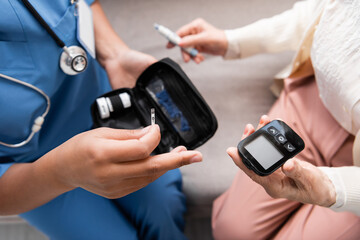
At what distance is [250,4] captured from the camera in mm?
1013

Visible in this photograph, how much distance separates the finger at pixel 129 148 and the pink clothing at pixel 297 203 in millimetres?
390

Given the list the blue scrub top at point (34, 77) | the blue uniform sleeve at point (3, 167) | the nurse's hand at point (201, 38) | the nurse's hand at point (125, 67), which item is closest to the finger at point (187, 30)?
the nurse's hand at point (201, 38)

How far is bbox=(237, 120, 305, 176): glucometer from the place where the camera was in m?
0.47

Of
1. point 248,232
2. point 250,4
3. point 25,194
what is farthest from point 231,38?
point 25,194

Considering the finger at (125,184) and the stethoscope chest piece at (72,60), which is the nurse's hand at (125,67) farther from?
the finger at (125,184)

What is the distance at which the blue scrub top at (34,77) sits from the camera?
19.3 inches

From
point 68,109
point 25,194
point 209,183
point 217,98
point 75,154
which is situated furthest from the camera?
point 217,98

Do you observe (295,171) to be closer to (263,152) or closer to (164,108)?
(263,152)

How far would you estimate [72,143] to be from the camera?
451mm

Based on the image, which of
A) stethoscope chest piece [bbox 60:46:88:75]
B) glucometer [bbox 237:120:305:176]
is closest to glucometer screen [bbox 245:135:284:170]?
glucometer [bbox 237:120:305:176]

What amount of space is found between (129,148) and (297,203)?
50cm

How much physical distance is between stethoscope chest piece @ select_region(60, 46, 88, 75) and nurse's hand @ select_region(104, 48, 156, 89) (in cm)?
19

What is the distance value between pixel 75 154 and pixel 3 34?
26 cm

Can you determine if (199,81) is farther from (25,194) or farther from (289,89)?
(25,194)
